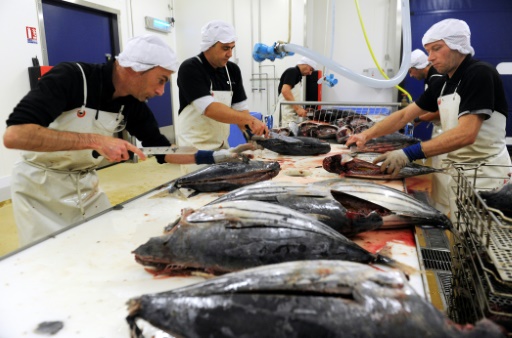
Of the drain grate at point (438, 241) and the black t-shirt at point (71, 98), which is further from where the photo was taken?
the drain grate at point (438, 241)

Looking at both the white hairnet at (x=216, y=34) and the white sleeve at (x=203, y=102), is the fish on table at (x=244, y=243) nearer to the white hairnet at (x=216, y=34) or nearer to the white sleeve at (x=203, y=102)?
the white sleeve at (x=203, y=102)

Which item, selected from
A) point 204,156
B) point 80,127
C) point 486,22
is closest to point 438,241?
point 204,156

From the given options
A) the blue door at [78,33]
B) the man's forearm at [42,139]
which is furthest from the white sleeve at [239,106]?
the blue door at [78,33]

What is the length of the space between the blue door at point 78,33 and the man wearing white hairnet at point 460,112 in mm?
5103

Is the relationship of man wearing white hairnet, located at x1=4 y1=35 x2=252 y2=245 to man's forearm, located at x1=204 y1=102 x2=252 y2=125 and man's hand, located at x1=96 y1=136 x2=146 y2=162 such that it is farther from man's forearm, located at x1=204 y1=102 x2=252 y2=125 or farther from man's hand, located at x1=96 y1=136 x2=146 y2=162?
man's forearm, located at x1=204 y1=102 x2=252 y2=125

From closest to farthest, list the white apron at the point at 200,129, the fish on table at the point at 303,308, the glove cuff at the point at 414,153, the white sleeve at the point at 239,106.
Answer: the fish on table at the point at 303,308, the glove cuff at the point at 414,153, the white apron at the point at 200,129, the white sleeve at the point at 239,106

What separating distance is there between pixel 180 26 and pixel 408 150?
7577 millimetres

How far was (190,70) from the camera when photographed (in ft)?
11.0

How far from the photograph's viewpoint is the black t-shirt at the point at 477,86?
2.74m

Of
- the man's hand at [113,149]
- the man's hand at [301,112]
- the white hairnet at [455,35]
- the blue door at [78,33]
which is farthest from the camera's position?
the blue door at [78,33]

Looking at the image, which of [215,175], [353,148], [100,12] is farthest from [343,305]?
[100,12]

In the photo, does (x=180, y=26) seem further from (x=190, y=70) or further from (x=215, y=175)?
(x=215, y=175)

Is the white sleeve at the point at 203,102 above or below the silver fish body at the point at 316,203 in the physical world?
above

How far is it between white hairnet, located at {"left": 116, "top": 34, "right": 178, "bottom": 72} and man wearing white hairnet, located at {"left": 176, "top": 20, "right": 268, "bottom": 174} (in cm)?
98
